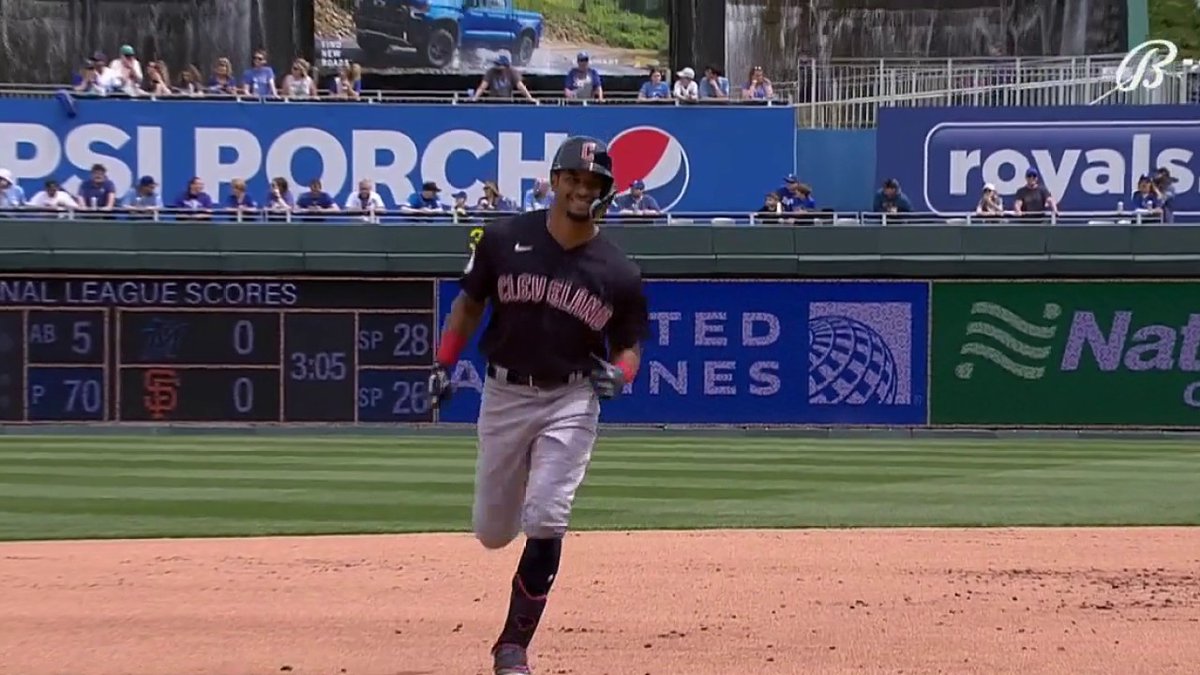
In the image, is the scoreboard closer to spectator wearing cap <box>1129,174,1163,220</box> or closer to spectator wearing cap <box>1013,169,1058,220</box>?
spectator wearing cap <box>1013,169,1058,220</box>

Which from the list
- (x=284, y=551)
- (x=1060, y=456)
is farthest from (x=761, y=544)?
(x=1060, y=456)

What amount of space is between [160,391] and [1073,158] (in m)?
12.9

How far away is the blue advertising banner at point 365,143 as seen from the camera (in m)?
26.4

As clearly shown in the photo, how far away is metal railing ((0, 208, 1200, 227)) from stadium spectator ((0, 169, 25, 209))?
23 centimetres

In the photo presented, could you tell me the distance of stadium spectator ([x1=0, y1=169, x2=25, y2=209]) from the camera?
2503cm

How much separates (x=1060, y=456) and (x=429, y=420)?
8.56 metres

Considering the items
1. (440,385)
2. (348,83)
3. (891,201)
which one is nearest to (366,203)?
(348,83)

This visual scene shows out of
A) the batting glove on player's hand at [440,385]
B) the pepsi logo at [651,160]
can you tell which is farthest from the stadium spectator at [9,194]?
the batting glove on player's hand at [440,385]

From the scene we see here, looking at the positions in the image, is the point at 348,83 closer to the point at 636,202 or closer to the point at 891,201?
the point at 636,202

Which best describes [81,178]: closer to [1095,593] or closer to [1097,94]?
[1097,94]

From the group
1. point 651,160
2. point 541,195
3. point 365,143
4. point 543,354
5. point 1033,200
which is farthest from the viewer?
point 651,160

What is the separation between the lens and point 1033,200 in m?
25.6

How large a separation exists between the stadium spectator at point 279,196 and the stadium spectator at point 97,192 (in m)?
2.08

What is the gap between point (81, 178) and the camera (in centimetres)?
2634
